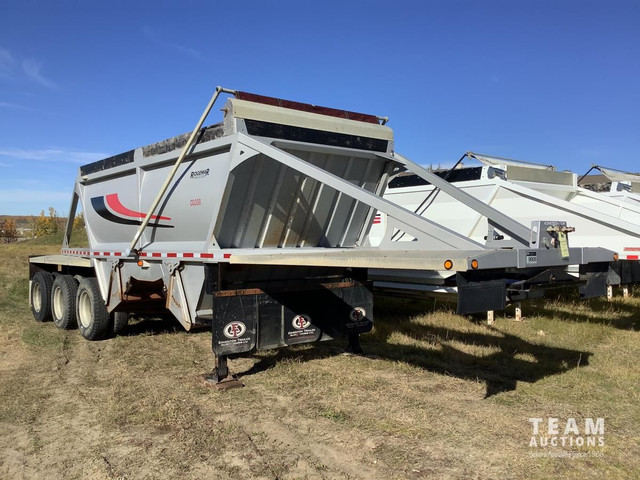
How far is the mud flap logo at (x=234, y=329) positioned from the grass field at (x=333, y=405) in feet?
1.81

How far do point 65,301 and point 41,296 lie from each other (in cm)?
125

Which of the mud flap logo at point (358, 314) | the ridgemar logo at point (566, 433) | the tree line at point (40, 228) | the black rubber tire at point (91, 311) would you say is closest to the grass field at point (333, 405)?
the ridgemar logo at point (566, 433)

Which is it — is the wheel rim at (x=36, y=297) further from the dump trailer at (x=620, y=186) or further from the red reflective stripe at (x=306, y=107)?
the dump trailer at (x=620, y=186)

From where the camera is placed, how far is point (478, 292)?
12.0 feet

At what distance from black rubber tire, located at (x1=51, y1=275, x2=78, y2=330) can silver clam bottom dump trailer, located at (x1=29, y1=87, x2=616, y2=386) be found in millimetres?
1600

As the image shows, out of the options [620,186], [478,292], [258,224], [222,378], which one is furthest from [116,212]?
[620,186]

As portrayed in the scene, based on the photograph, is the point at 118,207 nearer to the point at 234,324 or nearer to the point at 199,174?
the point at 199,174

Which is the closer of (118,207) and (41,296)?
(118,207)

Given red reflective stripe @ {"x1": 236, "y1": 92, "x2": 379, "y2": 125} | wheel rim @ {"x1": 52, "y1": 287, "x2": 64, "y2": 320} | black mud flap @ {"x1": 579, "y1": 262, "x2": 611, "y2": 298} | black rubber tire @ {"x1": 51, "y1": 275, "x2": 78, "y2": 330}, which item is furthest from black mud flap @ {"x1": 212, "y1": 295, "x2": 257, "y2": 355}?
wheel rim @ {"x1": 52, "y1": 287, "x2": 64, "y2": 320}

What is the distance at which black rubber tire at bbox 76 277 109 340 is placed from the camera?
298 inches

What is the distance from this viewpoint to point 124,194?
7113 millimetres

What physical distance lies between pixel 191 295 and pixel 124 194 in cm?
207

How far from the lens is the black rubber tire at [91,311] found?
24.8ft

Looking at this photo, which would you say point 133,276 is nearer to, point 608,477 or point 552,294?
point 608,477
